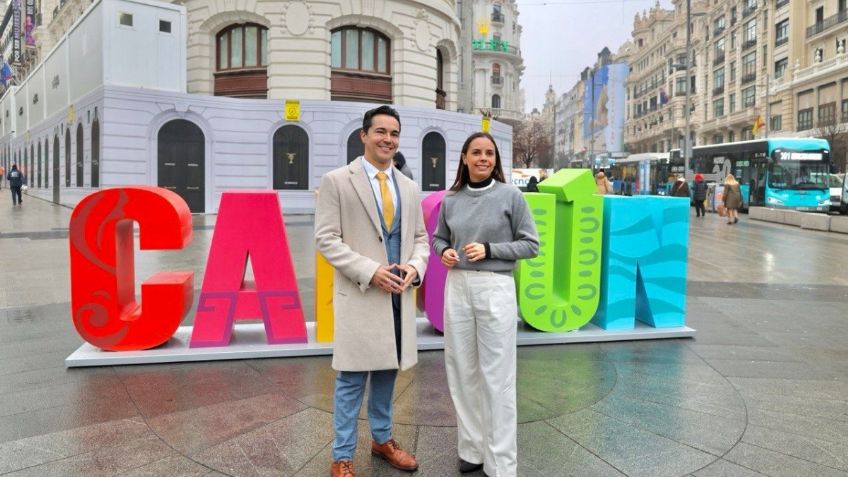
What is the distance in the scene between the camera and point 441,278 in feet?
19.2

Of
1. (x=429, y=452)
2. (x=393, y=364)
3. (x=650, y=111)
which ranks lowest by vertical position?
(x=429, y=452)

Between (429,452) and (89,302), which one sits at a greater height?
(89,302)

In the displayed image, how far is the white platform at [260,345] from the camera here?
205 inches

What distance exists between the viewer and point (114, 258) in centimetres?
520

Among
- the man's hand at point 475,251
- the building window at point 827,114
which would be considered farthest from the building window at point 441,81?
the building window at point 827,114

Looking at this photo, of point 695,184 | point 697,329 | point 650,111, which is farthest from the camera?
point 650,111

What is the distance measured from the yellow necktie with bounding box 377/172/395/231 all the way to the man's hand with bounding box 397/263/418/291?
24 centimetres

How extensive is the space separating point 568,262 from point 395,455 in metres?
3.22

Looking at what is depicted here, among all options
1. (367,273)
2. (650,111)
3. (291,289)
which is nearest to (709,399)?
(367,273)

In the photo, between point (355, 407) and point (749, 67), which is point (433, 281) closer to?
point (355, 407)

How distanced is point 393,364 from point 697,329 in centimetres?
450

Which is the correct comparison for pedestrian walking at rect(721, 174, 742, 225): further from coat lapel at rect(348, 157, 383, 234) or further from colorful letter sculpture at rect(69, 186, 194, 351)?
coat lapel at rect(348, 157, 383, 234)

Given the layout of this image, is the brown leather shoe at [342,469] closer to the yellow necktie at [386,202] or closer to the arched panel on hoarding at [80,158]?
the yellow necktie at [386,202]

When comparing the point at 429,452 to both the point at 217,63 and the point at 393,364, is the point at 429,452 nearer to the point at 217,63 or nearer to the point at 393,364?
the point at 393,364
